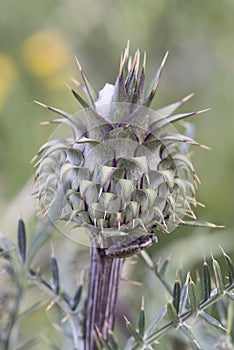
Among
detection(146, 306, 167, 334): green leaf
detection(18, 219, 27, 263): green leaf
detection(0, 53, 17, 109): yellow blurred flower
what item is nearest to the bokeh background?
detection(0, 53, 17, 109): yellow blurred flower

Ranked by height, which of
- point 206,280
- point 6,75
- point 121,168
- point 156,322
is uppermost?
point 6,75

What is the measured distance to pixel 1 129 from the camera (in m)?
3.56

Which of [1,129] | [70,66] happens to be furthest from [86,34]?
[1,129]

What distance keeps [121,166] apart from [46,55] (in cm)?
287

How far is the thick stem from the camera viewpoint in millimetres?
1415

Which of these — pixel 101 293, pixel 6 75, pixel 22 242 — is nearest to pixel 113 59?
pixel 6 75

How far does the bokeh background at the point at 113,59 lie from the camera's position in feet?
11.6

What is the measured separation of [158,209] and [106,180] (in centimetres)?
13

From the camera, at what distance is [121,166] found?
1.26 metres

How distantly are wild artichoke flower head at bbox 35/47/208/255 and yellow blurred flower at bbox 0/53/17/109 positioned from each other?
2.44 m

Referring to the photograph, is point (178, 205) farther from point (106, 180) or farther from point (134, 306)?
point (134, 306)

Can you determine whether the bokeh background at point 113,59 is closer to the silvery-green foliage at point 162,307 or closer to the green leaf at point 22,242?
the silvery-green foliage at point 162,307

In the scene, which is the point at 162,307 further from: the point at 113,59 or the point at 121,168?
the point at 113,59

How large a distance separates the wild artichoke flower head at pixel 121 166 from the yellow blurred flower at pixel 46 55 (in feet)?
8.85
